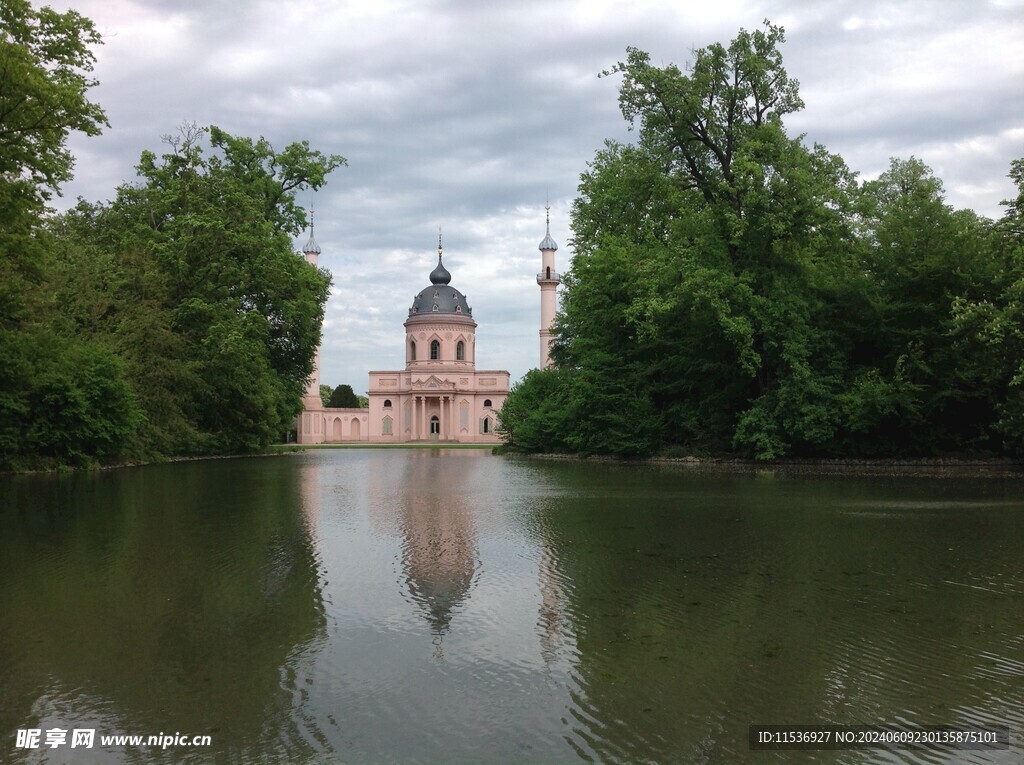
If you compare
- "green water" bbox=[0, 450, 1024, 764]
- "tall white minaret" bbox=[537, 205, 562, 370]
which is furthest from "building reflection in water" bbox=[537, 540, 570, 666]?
"tall white minaret" bbox=[537, 205, 562, 370]

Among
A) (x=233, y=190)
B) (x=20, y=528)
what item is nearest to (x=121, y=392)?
(x=233, y=190)

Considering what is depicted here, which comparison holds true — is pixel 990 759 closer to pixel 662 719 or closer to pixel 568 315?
pixel 662 719

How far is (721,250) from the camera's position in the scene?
27.2 m

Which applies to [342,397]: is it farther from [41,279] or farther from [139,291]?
[41,279]

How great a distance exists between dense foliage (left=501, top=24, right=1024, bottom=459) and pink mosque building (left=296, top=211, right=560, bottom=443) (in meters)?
65.7

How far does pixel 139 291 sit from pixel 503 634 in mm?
29279

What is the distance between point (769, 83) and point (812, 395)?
9.35m

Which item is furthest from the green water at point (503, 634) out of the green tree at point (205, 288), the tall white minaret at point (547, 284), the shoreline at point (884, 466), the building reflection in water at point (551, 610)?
the tall white minaret at point (547, 284)

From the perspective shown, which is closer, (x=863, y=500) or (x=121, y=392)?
(x=863, y=500)

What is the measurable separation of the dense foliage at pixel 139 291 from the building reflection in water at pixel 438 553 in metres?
11.2

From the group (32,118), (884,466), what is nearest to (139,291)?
(32,118)

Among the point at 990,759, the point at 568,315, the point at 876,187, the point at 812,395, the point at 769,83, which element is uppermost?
the point at 769,83

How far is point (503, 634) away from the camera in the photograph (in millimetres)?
6570

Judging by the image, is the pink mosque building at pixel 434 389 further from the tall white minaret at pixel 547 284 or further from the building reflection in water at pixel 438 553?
the building reflection in water at pixel 438 553
